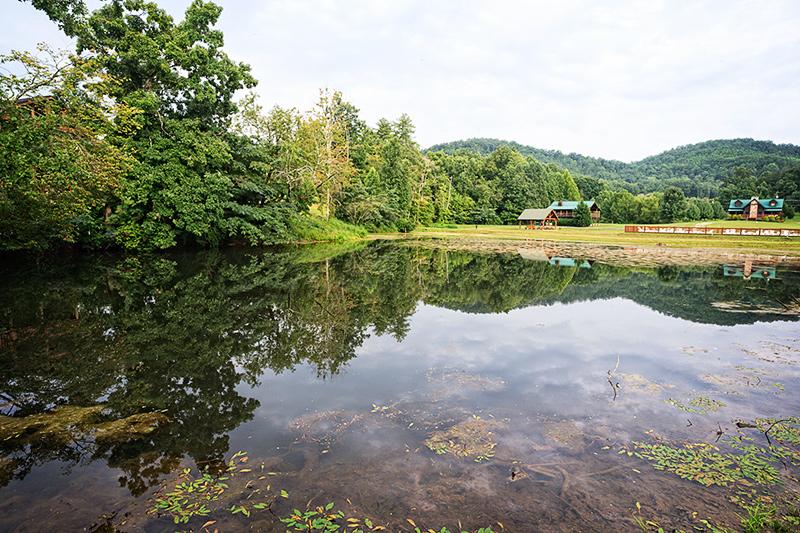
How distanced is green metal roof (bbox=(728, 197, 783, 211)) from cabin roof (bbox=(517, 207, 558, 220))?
43.3 meters

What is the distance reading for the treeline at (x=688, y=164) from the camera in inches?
5091

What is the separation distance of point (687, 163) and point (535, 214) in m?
135

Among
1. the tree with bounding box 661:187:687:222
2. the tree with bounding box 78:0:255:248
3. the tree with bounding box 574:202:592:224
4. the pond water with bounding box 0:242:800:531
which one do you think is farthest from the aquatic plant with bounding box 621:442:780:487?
the tree with bounding box 661:187:687:222

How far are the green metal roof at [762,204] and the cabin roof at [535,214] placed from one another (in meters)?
43.3

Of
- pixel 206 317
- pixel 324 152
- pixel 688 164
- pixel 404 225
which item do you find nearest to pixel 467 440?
pixel 206 317

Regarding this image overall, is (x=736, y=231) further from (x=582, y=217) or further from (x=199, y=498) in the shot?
(x=199, y=498)

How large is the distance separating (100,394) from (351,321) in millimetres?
5975

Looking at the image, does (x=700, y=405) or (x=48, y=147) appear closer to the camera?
(x=700, y=405)

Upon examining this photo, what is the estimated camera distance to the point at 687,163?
17038 centimetres

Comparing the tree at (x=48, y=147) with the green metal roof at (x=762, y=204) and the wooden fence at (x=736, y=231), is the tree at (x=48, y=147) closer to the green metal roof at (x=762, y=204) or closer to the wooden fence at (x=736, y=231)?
the wooden fence at (x=736, y=231)

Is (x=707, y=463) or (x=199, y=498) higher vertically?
(x=199, y=498)

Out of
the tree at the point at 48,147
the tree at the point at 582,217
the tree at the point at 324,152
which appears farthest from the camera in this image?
the tree at the point at 582,217

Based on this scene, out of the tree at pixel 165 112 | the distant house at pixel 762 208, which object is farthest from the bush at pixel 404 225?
the distant house at pixel 762 208

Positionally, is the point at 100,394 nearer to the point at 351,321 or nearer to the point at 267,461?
the point at 267,461
